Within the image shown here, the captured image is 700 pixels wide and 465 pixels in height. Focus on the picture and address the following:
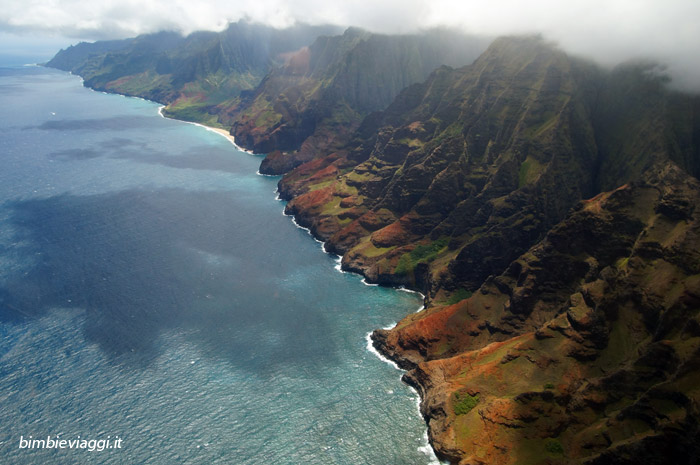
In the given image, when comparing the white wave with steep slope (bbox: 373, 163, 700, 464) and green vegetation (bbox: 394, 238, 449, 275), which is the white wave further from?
green vegetation (bbox: 394, 238, 449, 275)

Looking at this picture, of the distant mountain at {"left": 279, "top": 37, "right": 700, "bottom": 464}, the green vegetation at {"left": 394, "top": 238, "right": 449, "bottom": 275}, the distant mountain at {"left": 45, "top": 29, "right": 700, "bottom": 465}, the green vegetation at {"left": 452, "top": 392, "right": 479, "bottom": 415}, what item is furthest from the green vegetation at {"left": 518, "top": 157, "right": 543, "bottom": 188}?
the green vegetation at {"left": 452, "top": 392, "right": 479, "bottom": 415}

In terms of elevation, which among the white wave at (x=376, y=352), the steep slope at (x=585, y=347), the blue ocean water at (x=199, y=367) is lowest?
the white wave at (x=376, y=352)

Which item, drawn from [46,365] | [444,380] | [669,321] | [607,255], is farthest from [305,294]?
[669,321]

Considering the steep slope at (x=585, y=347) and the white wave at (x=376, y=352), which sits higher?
the steep slope at (x=585, y=347)

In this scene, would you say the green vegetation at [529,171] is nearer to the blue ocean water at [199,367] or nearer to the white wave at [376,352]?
the blue ocean water at [199,367]

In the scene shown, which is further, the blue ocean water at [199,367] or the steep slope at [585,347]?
the blue ocean water at [199,367]

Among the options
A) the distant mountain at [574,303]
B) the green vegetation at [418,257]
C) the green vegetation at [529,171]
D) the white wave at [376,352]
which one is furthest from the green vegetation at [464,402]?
the green vegetation at [529,171]

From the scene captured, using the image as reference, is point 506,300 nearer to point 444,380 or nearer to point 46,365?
point 444,380

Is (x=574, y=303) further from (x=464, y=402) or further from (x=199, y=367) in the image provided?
(x=199, y=367)

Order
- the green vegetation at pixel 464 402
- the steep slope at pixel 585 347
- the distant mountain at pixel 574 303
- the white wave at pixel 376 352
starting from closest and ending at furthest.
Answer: the steep slope at pixel 585 347
the distant mountain at pixel 574 303
the green vegetation at pixel 464 402
the white wave at pixel 376 352
